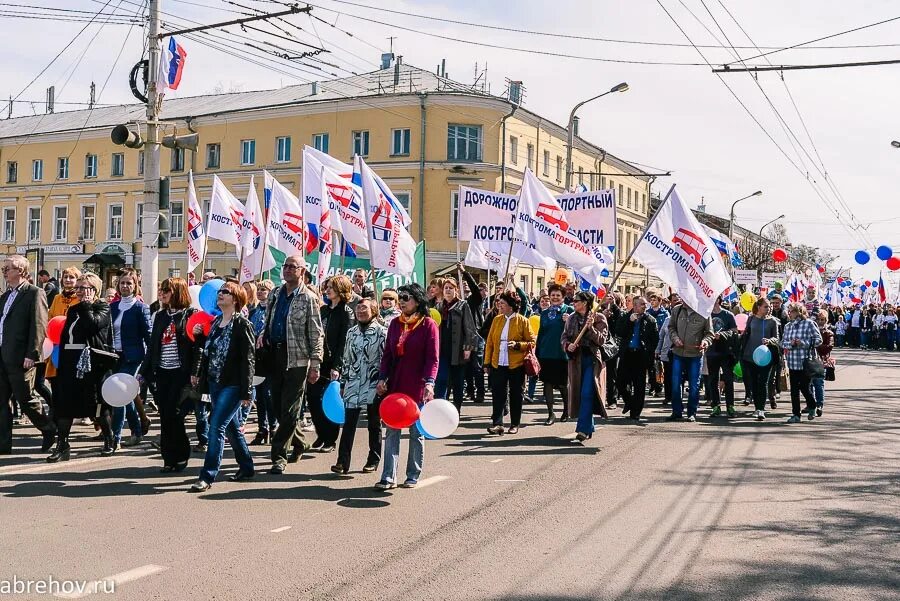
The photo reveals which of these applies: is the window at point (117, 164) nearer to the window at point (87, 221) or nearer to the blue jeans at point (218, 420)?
the window at point (87, 221)

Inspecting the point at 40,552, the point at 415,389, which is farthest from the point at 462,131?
the point at 40,552

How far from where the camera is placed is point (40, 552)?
5.74 m

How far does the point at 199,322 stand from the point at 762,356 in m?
8.92

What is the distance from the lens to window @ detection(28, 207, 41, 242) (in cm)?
5384

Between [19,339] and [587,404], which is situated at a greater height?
[19,339]

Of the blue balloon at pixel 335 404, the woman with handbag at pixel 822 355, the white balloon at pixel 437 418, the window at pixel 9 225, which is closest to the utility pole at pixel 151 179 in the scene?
the blue balloon at pixel 335 404

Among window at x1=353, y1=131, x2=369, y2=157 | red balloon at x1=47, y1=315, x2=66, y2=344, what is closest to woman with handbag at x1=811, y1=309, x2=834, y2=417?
red balloon at x1=47, y1=315, x2=66, y2=344

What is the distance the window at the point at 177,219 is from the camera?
160 feet

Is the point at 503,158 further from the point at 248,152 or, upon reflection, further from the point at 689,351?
the point at 689,351

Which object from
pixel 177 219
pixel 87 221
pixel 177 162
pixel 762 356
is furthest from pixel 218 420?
pixel 87 221

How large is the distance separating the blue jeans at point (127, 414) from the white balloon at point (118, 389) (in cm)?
88

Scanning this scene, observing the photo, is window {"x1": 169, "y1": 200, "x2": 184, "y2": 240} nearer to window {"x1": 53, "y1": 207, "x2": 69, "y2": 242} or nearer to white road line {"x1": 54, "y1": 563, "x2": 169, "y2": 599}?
window {"x1": 53, "y1": 207, "x2": 69, "y2": 242}

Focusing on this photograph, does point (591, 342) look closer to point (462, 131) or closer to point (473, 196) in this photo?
point (473, 196)

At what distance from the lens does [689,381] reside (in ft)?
45.0
